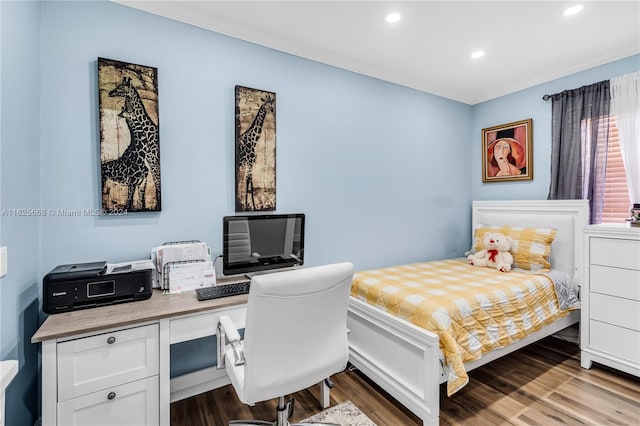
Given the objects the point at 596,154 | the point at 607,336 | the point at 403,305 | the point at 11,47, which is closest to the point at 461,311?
the point at 403,305

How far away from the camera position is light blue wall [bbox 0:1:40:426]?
53.9 inches

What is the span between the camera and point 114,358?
4.75ft

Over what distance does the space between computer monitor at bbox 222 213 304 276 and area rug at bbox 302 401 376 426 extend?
38.6 inches

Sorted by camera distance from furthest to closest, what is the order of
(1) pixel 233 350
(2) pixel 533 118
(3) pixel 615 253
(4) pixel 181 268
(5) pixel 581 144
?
(2) pixel 533 118
(5) pixel 581 144
(3) pixel 615 253
(4) pixel 181 268
(1) pixel 233 350

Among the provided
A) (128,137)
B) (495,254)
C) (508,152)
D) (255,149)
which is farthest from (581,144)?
(128,137)

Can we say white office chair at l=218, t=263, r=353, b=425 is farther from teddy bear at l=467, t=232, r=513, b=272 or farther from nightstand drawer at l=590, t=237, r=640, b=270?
nightstand drawer at l=590, t=237, r=640, b=270

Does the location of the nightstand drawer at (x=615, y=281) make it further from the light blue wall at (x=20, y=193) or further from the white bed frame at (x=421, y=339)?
the light blue wall at (x=20, y=193)

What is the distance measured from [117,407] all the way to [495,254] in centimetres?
311

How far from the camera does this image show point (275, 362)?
1388 mm

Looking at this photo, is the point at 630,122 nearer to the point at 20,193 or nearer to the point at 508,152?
the point at 508,152

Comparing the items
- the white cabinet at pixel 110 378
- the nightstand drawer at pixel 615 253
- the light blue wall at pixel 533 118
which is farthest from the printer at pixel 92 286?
the light blue wall at pixel 533 118

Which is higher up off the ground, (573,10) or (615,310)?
(573,10)

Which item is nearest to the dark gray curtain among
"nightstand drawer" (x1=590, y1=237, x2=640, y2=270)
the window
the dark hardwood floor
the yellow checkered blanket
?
the window

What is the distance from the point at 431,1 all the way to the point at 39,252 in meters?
2.82
